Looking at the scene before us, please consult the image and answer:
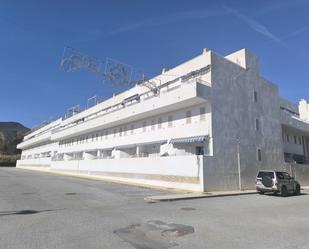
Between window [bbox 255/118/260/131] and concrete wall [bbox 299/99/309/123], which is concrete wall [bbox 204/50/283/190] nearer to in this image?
window [bbox 255/118/260/131]

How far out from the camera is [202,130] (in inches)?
1045

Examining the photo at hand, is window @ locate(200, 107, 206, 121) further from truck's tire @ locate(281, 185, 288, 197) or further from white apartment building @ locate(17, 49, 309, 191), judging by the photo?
truck's tire @ locate(281, 185, 288, 197)

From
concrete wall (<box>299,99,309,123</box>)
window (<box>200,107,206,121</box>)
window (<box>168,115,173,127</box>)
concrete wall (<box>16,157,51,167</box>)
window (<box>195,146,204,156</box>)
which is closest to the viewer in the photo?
window (<box>200,107,206,121</box>)

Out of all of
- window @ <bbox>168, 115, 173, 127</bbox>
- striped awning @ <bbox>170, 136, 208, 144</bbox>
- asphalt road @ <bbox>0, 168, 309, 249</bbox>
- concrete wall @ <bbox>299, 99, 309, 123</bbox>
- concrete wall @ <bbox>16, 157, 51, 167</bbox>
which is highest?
concrete wall @ <bbox>299, 99, 309, 123</bbox>

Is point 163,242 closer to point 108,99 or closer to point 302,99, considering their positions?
point 108,99

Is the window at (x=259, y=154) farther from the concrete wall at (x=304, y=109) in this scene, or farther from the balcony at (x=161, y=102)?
the concrete wall at (x=304, y=109)

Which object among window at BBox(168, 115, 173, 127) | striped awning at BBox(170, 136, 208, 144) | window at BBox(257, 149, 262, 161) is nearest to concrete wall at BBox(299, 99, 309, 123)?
window at BBox(257, 149, 262, 161)

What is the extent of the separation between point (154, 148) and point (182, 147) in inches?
216

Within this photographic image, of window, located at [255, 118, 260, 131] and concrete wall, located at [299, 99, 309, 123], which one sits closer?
window, located at [255, 118, 260, 131]

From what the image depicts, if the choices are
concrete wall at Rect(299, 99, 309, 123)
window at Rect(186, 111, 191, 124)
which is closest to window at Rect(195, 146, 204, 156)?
window at Rect(186, 111, 191, 124)

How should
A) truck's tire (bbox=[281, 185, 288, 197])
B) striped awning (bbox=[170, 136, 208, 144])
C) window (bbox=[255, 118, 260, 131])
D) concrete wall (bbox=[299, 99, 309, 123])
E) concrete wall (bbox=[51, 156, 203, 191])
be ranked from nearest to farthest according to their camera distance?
truck's tire (bbox=[281, 185, 288, 197]) → concrete wall (bbox=[51, 156, 203, 191]) → striped awning (bbox=[170, 136, 208, 144]) → window (bbox=[255, 118, 260, 131]) → concrete wall (bbox=[299, 99, 309, 123])

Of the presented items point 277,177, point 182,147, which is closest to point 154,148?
point 182,147

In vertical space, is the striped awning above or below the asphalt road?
above

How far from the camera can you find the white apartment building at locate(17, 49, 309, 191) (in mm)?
25859
